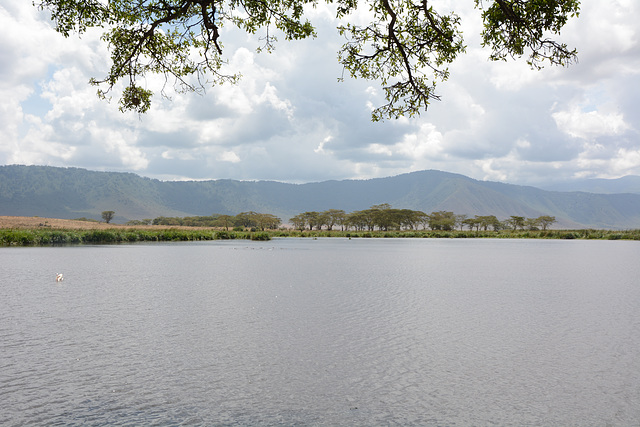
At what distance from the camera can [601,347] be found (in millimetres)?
9352

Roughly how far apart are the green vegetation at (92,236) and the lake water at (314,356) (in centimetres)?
3215

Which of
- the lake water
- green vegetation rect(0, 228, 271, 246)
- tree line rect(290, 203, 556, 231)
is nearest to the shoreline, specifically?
green vegetation rect(0, 228, 271, 246)

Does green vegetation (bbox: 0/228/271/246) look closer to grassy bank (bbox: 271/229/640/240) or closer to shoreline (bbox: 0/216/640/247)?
shoreline (bbox: 0/216/640/247)

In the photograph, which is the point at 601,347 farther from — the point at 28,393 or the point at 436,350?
the point at 28,393

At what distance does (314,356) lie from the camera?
333 inches

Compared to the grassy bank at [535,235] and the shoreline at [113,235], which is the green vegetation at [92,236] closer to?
the shoreline at [113,235]

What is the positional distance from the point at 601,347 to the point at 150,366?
27.8 ft

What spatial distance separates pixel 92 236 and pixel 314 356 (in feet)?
A: 167

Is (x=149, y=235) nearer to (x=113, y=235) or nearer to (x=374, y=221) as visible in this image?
(x=113, y=235)

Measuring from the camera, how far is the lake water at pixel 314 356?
240 inches

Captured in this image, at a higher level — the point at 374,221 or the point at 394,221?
the point at 394,221

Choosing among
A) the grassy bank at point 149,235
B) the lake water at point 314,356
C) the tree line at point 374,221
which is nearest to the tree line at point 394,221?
the tree line at point 374,221

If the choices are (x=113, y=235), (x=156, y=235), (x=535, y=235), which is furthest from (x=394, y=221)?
(x=113, y=235)

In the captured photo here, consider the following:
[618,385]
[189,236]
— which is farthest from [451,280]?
[189,236]
